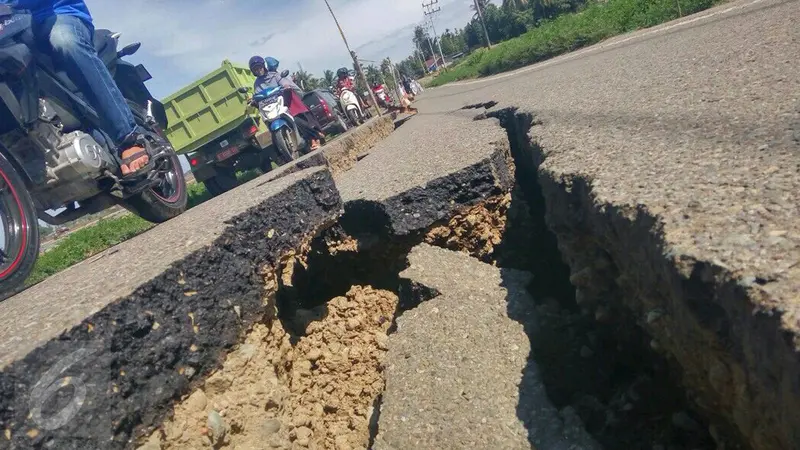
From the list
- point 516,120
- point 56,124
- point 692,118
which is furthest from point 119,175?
point 692,118

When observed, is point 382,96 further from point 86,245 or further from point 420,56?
point 420,56

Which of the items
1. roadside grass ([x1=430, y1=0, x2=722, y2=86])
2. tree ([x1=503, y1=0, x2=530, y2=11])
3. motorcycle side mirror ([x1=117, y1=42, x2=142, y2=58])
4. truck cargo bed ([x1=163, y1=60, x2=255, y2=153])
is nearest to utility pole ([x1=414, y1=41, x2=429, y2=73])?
tree ([x1=503, y1=0, x2=530, y2=11])

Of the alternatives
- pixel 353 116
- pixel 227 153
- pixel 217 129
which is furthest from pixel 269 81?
pixel 353 116

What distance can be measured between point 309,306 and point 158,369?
1.47 m

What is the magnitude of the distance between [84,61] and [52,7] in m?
0.37

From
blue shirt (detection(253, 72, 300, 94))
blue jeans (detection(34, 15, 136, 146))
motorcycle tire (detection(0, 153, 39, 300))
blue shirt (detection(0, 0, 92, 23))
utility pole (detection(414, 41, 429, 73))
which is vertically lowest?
utility pole (detection(414, 41, 429, 73))

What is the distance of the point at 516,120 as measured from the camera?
435cm

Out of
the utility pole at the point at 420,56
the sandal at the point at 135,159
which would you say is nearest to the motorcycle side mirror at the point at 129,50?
the sandal at the point at 135,159

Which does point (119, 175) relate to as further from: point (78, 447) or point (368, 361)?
point (78, 447)

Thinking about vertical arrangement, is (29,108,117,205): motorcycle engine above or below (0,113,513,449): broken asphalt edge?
above

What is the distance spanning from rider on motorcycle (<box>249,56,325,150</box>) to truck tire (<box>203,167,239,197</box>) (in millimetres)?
2192

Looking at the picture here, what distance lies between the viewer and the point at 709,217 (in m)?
1.30

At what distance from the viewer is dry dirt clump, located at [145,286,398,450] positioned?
175 cm

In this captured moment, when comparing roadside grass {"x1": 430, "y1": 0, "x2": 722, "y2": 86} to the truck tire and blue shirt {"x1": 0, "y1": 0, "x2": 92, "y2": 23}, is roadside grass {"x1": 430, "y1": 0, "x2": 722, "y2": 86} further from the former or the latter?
blue shirt {"x1": 0, "y1": 0, "x2": 92, "y2": 23}
